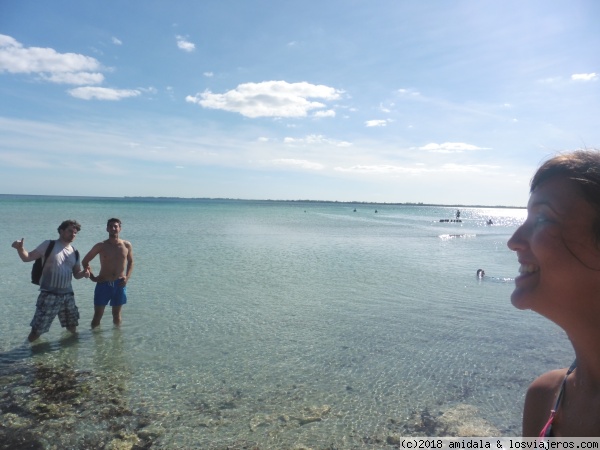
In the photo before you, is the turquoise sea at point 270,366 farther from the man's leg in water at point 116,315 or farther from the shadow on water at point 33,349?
the man's leg in water at point 116,315

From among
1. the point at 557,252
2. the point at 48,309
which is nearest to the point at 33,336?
the point at 48,309

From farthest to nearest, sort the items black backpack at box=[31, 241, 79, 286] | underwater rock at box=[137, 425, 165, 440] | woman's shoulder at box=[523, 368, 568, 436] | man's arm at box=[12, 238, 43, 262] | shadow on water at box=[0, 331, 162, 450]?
black backpack at box=[31, 241, 79, 286] → man's arm at box=[12, 238, 43, 262] → underwater rock at box=[137, 425, 165, 440] → shadow on water at box=[0, 331, 162, 450] → woman's shoulder at box=[523, 368, 568, 436]

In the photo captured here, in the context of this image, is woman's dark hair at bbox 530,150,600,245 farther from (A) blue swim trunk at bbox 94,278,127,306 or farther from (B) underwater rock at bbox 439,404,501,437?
(A) blue swim trunk at bbox 94,278,127,306

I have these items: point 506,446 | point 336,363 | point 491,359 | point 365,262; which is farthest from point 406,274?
point 506,446

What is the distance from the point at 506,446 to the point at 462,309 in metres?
7.29

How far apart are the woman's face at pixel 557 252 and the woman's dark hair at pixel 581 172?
15 mm

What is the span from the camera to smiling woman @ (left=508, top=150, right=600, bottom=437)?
1257 millimetres

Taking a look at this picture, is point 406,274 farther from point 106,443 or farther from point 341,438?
point 106,443

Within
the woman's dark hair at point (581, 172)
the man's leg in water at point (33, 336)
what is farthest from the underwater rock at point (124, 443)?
the woman's dark hair at point (581, 172)

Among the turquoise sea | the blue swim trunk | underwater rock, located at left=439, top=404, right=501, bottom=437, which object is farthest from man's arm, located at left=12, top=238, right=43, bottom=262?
underwater rock, located at left=439, top=404, right=501, bottom=437

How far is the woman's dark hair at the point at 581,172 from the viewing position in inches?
49.8

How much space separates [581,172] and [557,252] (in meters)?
0.28

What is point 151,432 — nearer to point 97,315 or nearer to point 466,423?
point 466,423

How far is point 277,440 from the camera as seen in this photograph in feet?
16.9
